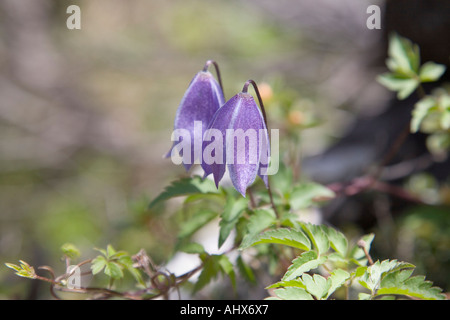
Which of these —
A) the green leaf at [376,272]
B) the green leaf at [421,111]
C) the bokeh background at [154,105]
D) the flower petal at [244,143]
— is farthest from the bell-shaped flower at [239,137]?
the bokeh background at [154,105]

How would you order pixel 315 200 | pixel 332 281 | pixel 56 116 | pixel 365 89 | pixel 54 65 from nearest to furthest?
pixel 332 281 < pixel 315 200 < pixel 365 89 < pixel 56 116 < pixel 54 65

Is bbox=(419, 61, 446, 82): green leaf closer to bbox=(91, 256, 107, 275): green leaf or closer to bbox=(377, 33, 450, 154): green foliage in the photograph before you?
bbox=(377, 33, 450, 154): green foliage

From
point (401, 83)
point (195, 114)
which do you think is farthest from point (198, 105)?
point (401, 83)

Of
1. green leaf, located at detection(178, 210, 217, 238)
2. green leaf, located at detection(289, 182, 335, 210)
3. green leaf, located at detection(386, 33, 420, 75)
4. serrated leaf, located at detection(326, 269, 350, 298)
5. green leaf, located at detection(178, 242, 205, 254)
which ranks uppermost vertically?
green leaf, located at detection(386, 33, 420, 75)

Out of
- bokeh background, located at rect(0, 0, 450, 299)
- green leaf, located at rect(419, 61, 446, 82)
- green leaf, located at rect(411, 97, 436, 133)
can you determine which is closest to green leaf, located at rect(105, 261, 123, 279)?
bokeh background, located at rect(0, 0, 450, 299)

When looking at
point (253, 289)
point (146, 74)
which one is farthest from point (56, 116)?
point (253, 289)

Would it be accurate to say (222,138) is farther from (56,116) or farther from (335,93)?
(56,116)
